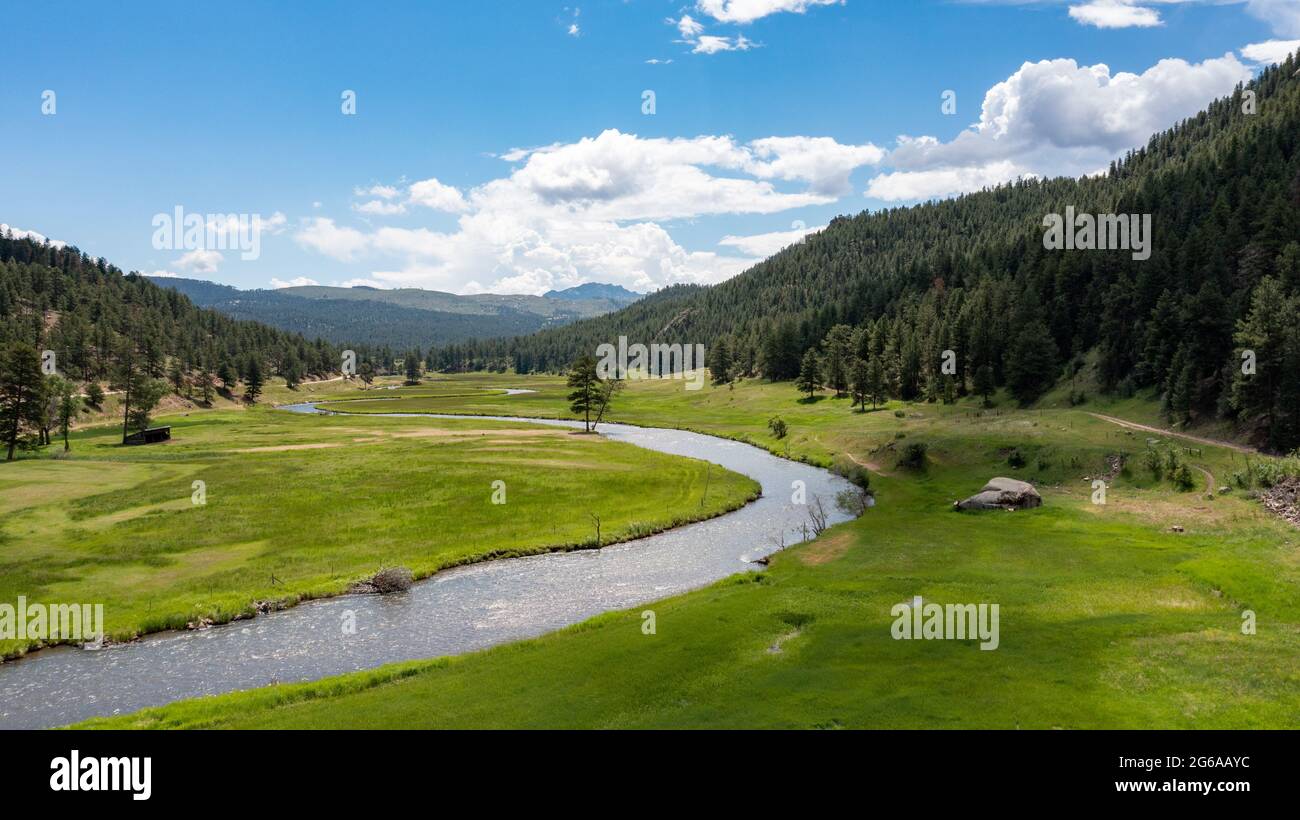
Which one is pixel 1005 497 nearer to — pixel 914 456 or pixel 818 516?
pixel 818 516

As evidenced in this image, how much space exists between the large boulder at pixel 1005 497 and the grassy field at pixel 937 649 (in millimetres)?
2470

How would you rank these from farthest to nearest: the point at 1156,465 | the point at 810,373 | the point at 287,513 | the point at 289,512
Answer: the point at 810,373
the point at 289,512
the point at 287,513
the point at 1156,465

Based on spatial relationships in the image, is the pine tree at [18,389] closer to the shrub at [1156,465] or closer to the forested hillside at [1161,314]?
the shrub at [1156,465]

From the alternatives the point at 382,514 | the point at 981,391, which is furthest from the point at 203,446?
the point at 981,391

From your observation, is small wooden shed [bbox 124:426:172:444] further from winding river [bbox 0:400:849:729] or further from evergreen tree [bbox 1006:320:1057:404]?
evergreen tree [bbox 1006:320:1057:404]

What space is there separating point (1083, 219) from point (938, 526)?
139 metres

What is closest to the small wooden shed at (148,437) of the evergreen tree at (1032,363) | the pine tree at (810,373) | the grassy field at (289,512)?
the grassy field at (289,512)

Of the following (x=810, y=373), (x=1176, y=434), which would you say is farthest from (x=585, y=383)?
(x=1176, y=434)

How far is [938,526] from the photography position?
55.7 m

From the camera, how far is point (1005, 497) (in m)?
59.4

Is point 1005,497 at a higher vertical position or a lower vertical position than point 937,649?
higher

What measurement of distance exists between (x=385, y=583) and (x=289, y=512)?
23.4 meters

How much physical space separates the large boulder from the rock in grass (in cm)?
5045

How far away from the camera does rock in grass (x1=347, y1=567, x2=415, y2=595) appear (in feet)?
146
